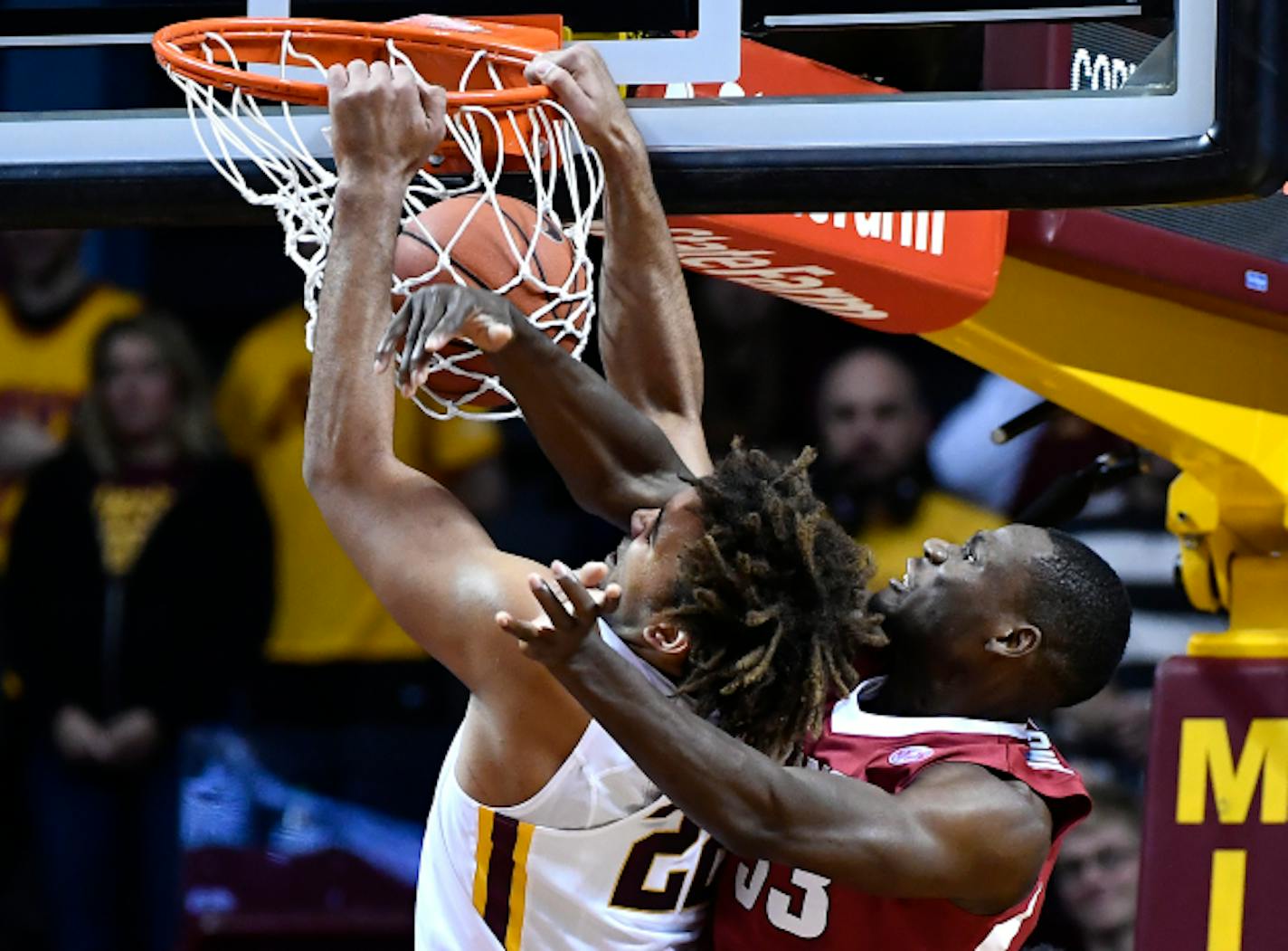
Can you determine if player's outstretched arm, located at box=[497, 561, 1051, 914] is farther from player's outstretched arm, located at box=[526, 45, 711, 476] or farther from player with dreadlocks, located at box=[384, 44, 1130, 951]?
player's outstretched arm, located at box=[526, 45, 711, 476]

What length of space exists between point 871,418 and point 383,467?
3.86 metres

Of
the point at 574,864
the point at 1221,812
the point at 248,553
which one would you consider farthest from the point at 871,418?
the point at 574,864

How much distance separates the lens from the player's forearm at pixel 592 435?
272cm

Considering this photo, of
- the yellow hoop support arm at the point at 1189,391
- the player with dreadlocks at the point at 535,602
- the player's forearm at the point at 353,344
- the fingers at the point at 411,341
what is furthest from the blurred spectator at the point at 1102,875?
the fingers at the point at 411,341

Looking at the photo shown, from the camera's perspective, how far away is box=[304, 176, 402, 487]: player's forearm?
253cm

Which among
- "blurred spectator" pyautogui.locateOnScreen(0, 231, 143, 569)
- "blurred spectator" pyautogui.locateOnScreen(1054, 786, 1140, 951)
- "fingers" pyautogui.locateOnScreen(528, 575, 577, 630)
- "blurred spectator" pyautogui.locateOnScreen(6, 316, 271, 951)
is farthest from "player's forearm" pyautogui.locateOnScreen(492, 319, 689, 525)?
"blurred spectator" pyautogui.locateOnScreen(0, 231, 143, 569)

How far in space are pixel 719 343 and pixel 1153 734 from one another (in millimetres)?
2263

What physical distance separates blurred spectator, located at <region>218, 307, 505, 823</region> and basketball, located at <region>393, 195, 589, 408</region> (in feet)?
11.3

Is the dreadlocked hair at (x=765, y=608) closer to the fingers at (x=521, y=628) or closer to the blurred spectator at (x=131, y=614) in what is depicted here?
the fingers at (x=521, y=628)

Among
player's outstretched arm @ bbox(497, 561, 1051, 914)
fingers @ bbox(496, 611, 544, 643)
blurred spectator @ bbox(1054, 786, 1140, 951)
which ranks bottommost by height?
blurred spectator @ bbox(1054, 786, 1140, 951)

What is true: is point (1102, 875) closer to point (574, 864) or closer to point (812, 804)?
point (574, 864)

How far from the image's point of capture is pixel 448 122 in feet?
8.98

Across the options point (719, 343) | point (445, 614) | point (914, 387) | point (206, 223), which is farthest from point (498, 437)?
point (445, 614)

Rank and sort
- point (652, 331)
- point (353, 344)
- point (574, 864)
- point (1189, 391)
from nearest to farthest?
point (353, 344) < point (574, 864) < point (652, 331) < point (1189, 391)
